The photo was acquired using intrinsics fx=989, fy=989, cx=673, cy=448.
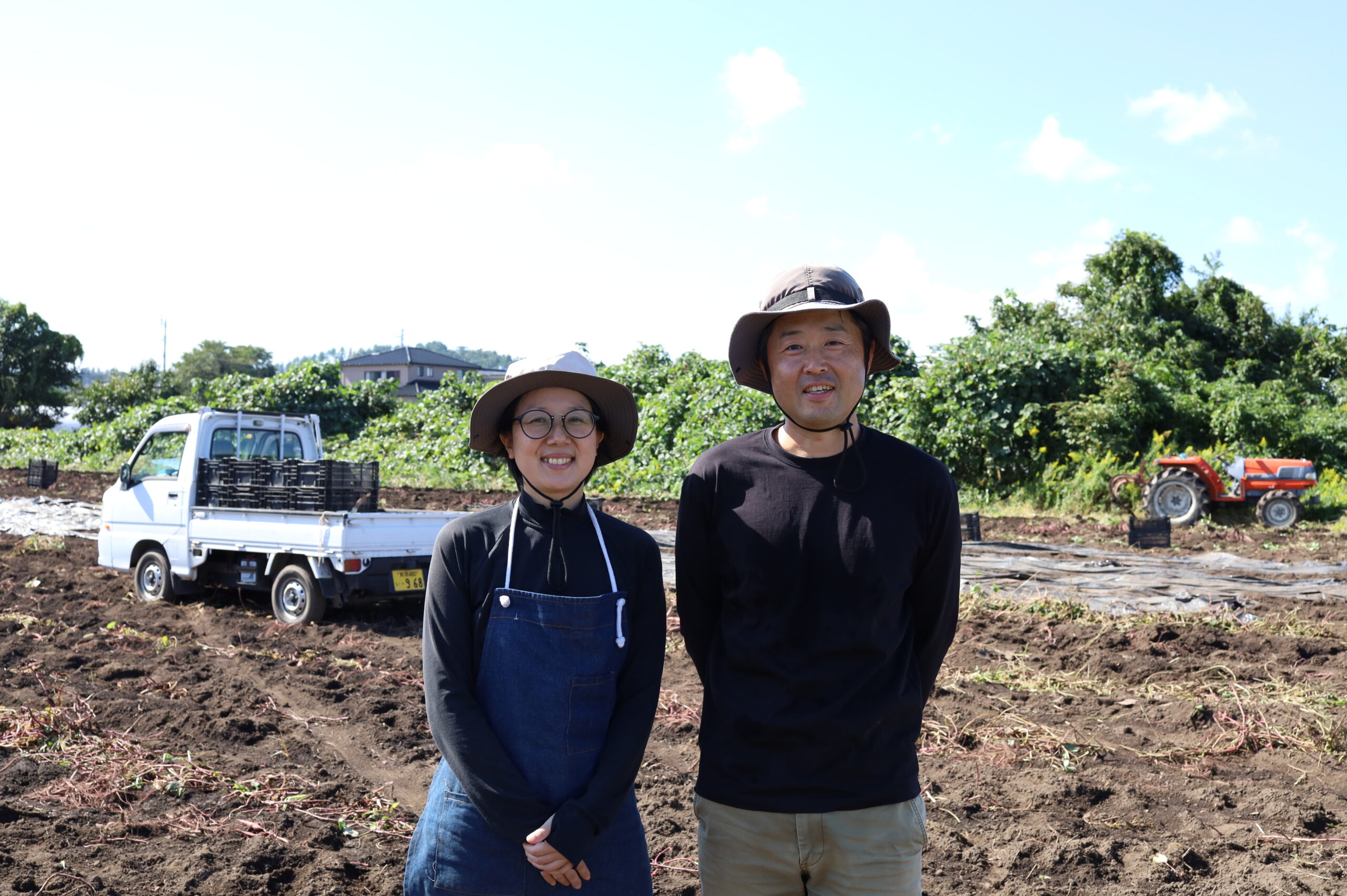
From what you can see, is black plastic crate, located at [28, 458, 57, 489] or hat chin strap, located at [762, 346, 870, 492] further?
black plastic crate, located at [28, 458, 57, 489]

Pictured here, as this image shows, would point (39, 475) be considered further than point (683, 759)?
Yes

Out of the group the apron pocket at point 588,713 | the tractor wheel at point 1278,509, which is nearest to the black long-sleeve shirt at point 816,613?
the apron pocket at point 588,713

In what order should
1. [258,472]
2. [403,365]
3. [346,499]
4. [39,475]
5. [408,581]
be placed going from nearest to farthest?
1. [408,581]
2. [346,499]
3. [258,472]
4. [39,475]
5. [403,365]

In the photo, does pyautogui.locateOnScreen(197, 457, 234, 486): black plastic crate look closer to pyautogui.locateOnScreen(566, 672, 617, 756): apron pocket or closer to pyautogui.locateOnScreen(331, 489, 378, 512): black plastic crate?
pyautogui.locateOnScreen(331, 489, 378, 512): black plastic crate

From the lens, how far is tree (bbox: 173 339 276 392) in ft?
223

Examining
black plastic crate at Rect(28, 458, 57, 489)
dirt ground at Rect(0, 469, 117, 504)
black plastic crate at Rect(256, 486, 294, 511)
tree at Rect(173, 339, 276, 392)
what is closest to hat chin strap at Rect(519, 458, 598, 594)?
black plastic crate at Rect(256, 486, 294, 511)

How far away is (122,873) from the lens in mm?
3723

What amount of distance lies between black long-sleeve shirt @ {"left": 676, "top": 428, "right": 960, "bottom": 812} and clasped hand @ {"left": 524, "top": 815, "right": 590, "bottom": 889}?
0.37 m

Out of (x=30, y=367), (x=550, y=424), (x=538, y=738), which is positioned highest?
(x=30, y=367)

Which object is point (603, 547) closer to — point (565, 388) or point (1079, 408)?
point (565, 388)

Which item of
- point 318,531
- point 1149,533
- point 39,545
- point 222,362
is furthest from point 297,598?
point 222,362

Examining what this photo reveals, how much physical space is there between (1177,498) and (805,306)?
1574cm

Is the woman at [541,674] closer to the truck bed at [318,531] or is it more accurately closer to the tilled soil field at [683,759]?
the tilled soil field at [683,759]

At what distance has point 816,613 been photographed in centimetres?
222
